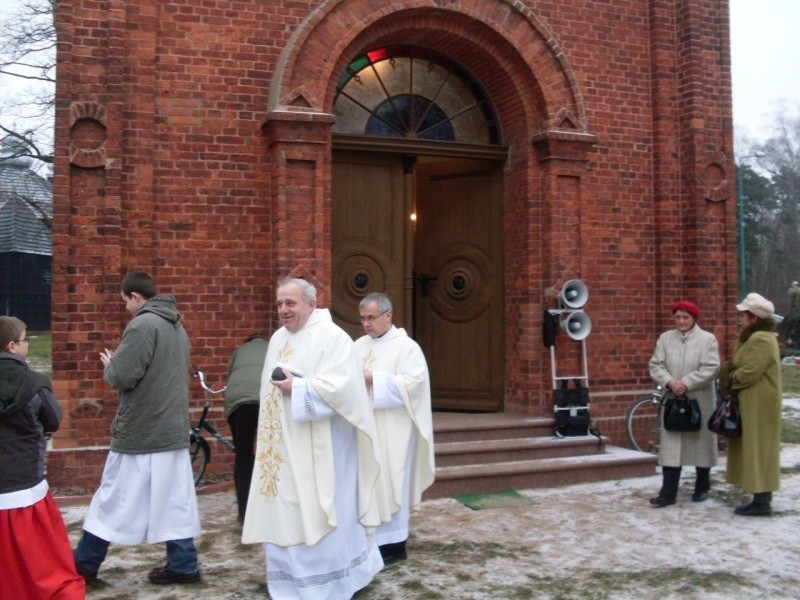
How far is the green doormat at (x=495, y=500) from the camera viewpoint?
24.7 ft

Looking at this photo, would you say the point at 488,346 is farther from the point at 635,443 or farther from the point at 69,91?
the point at 69,91

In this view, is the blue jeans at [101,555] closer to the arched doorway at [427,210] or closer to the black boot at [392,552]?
the black boot at [392,552]

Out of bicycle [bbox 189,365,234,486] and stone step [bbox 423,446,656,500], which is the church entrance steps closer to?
stone step [bbox 423,446,656,500]

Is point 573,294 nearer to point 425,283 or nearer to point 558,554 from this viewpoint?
point 425,283

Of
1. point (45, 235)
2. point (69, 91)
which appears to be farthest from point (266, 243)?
point (45, 235)

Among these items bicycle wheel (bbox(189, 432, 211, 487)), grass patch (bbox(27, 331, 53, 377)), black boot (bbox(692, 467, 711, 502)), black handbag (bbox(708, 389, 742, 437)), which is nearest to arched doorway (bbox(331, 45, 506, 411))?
bicycle wheel (bbox(189, 432, 211, 487))

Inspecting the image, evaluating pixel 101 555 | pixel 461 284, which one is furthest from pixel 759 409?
pixel 101 555

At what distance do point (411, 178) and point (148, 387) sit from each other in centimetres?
476

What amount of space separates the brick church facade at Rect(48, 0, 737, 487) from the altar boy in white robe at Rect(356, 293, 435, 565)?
2310 mm

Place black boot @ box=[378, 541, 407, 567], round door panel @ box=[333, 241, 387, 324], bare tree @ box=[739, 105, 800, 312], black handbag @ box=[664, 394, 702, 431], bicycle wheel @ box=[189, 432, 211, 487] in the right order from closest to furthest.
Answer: black boot @ box=[378, 541, 407, 567], black handbag @ box=[664, 394, 702, 431], bicycle wheel @ box=[189, 432, 211, 487], round door panel @ box=[333, 241, 387, 324], bare tree @ box=[739, 105, 800, 312]

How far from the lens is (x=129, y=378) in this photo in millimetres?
5297

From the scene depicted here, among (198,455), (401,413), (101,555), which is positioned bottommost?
(101,555)

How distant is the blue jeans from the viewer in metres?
5.39

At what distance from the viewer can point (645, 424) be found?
9.77 m
